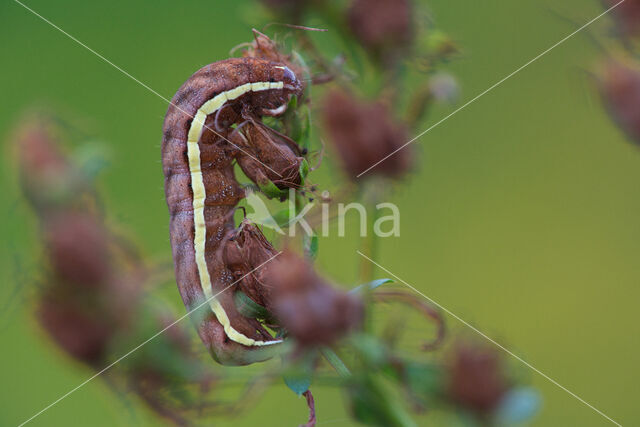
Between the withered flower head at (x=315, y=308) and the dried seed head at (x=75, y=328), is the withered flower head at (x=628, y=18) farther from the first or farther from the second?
the dried seed head at (x=75, y=328)

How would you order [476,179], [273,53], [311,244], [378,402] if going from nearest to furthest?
[378,402] < [311,244] < [273,53] < [476,179]

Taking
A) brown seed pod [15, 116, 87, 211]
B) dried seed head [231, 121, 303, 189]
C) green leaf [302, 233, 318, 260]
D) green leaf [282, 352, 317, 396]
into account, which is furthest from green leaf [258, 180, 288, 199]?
brown seed pod [15, 116, 87, 211]

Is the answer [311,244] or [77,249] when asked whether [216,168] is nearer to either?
[311,244]

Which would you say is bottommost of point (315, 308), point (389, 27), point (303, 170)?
point (315, 308)

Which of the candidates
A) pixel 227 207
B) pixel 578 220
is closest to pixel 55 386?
pixel 227 207

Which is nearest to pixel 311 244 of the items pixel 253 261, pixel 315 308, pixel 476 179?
pixel 253 261

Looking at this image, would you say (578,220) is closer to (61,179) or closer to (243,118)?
(243,118)
